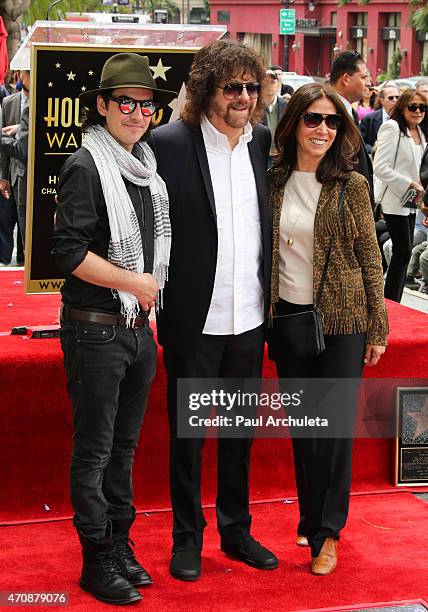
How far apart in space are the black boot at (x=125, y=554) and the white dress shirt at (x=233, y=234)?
0.79m

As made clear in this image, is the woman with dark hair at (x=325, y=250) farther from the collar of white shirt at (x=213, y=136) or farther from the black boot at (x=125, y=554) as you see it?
the black boot at (x=125, y=554)

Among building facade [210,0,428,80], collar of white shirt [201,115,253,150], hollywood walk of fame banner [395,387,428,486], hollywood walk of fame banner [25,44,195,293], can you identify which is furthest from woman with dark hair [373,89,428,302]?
building facade [210,0,428,80]

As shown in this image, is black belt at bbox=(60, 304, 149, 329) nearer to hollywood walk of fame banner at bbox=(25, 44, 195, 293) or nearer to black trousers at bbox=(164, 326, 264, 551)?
black trousers at bbox=(164, 326, 264, 551)

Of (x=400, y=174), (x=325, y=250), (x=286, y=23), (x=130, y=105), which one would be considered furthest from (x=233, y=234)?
(x=286, y=23)

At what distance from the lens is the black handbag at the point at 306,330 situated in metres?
4.07

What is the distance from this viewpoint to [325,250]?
13.4 ft

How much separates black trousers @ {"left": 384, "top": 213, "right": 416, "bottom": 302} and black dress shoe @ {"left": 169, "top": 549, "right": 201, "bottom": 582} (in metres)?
4.68

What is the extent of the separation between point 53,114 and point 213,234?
1.39 metres

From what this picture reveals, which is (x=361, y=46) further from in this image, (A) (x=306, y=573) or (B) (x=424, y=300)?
(A) (x=306, y=573)

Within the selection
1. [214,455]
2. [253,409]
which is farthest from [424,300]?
[253,409]

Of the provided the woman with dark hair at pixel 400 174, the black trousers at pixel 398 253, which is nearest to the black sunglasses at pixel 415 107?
the woman with dark hair at pixel 400 174

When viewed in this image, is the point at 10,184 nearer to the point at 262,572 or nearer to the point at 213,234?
the point at 213,234

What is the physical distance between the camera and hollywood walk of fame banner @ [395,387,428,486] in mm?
5246

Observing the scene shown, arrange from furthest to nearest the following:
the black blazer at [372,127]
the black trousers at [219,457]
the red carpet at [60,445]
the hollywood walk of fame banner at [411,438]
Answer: the black blazer at [372,127] → the hollywood walk of fame banner at [411,438] → the red carpet at [60,445] → the black trousers at [219,457]
